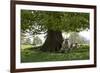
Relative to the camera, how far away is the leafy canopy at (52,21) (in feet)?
6.51

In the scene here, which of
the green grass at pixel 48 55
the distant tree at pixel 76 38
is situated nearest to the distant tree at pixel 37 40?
the green grass at pixel 48 55

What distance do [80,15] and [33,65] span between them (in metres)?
0.77

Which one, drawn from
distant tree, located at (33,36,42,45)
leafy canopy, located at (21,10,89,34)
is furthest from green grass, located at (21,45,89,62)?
leafy canopy, located at (21,10,89,34)

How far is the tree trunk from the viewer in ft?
6.74

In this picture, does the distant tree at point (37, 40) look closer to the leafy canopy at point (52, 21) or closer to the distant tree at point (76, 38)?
the leafy canopy at point (52, 21)

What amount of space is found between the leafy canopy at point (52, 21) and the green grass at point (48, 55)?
0.20 meters

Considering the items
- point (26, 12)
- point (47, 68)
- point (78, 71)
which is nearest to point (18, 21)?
point (26, 12)

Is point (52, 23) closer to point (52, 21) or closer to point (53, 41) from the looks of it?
point (52, 21)

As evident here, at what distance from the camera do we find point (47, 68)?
79.9 inches

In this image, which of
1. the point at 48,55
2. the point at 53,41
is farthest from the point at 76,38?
the point at 48,55

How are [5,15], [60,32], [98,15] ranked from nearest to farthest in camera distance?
[5,15], [60,32], [98,15]

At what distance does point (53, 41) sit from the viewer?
6.81 ft

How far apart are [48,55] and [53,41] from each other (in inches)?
6.4

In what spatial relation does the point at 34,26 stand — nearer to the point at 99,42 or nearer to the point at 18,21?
the point at 18,21
